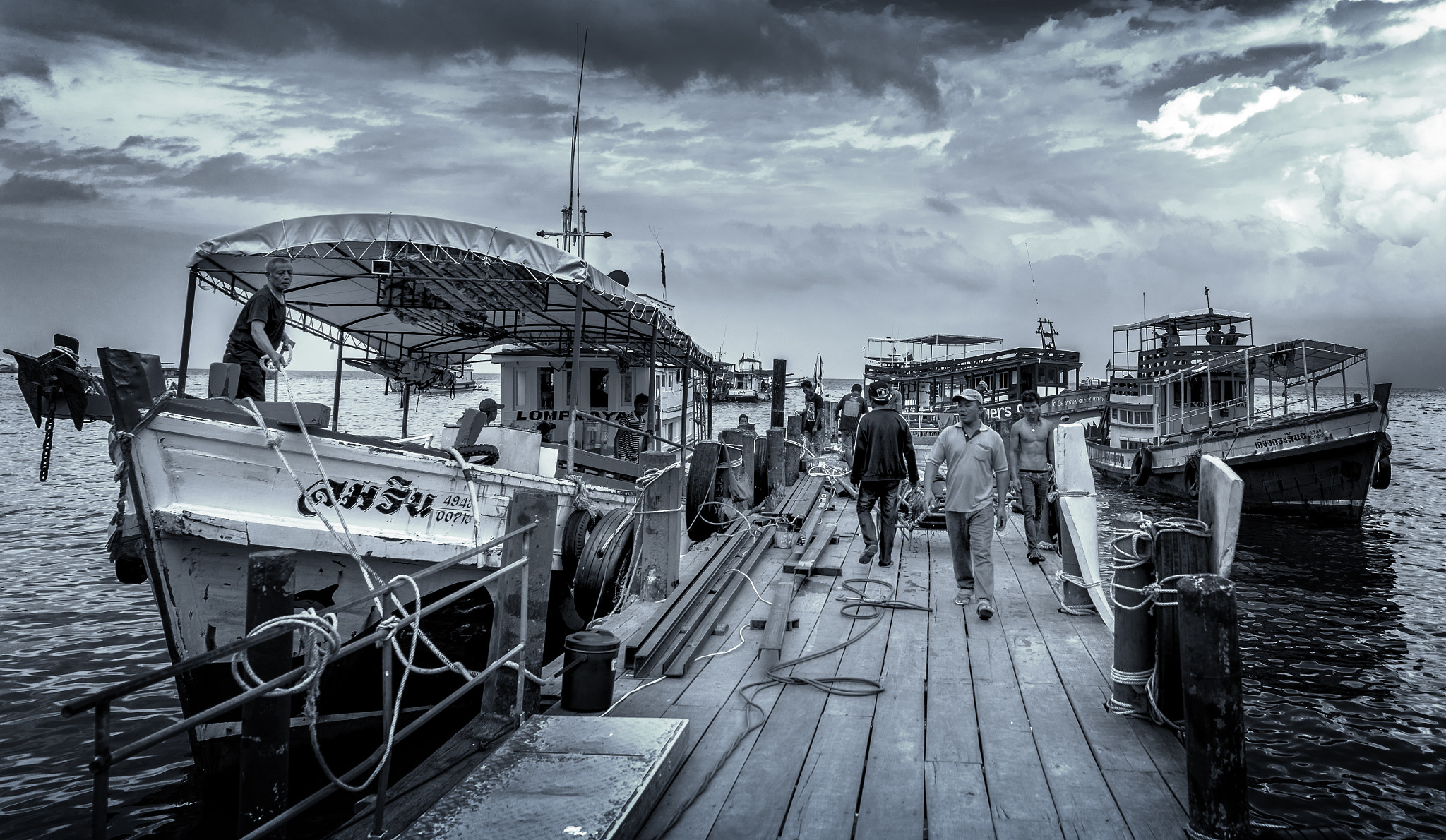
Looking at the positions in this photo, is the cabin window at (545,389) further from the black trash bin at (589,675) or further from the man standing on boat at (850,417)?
the black trash bin at (589,675)

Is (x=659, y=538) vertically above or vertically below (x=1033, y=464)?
below

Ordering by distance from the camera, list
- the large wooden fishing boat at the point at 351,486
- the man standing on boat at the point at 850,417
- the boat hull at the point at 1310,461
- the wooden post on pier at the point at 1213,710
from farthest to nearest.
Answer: the man standing on boat at the point at 850,417
the boat hull at the point at 1310,461
the large wooden fishing boat at the point at 351,486
the wooden post on pier at the point at 1213,710

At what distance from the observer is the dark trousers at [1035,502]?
9.30 metres

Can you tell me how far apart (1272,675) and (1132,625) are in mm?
7230

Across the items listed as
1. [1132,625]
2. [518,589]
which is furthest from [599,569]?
[1132,625]

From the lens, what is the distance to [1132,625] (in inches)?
175

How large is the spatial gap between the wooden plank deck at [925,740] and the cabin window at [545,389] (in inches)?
335

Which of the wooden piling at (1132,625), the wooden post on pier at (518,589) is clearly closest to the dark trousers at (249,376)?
the wooden post on pier at (518,589)

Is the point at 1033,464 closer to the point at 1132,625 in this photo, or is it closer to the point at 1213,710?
the point at 1132,625

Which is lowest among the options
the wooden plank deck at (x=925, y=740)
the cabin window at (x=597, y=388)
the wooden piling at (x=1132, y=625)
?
the wooden plank deck at (x=925, y=740)

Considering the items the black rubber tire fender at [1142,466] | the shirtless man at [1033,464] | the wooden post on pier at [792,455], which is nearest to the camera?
the shirtless man at [1033,464]

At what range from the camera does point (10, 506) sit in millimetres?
20609

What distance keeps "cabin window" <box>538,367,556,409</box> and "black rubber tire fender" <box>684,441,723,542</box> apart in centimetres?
371

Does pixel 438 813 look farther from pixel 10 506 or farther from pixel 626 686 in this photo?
pixel 10 506
